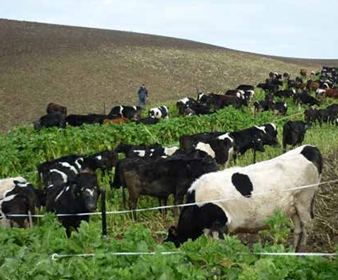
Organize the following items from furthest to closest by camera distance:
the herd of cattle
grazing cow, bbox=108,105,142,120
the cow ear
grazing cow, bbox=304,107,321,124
A: grazing cow, bbox=108,105,142,120 → grazing cow, bbox=304,107,321,124 → the herd of cattle → the cow ear

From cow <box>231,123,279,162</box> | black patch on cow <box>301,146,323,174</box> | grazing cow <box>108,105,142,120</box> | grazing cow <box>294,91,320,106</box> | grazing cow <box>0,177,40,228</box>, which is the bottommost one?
grazing cow <box>0,177,40,228</box>

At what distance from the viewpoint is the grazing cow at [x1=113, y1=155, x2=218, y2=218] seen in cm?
1208

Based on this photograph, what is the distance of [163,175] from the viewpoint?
40.5 feet

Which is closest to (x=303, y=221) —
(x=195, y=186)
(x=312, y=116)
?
(x=195, y=186)

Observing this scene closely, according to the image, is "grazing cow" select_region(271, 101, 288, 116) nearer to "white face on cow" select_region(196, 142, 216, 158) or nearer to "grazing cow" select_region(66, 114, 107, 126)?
"grazing cow" select_region(66, 114, 107, 126)

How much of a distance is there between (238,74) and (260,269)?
51.3 m

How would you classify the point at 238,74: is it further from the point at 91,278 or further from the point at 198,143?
the point at 91,278

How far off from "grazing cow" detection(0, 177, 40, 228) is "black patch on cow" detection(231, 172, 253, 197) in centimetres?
447

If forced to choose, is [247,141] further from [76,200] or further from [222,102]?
[222,102]

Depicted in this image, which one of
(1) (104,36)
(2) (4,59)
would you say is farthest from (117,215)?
(1) (104,36)

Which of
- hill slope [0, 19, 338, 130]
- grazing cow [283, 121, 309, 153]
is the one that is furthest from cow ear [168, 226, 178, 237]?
hill slope [0, 19, 338, 130]

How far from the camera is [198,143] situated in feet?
54.2

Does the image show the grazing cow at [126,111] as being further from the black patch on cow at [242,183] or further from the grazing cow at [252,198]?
the black patch on cow at [242,183]

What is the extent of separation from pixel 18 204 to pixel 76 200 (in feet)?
4.15
